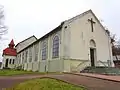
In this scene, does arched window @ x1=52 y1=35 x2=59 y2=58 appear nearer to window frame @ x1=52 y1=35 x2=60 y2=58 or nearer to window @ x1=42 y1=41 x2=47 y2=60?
window frame @ x1=52 y1=35 x2=60 y2=58

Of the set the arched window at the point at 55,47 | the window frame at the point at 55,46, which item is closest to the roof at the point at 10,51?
the window frame at the point at 55,46

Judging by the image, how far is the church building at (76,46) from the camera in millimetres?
19469

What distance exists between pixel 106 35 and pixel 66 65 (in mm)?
10247

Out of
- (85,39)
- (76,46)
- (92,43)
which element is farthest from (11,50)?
(76,46)

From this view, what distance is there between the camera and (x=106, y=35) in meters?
24.7

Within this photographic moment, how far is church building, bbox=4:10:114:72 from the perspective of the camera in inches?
766

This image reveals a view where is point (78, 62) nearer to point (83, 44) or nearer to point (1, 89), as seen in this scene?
point (83, 44)

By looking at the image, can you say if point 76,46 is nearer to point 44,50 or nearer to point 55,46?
point 55,46

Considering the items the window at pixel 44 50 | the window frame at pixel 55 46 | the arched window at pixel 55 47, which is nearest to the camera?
the window frame at pixel 55 46

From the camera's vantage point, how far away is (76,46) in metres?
20.0

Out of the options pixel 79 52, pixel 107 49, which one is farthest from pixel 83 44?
pixel 107 49

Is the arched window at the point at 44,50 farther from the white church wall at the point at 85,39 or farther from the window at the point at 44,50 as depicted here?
the white church wall at the point at 85,39

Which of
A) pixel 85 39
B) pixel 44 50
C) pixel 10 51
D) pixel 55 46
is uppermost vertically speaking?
pixel 10 51

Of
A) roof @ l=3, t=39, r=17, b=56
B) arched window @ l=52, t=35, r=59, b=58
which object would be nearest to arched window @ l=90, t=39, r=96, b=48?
arched window @ l=52, t=35, r=59, b=58
